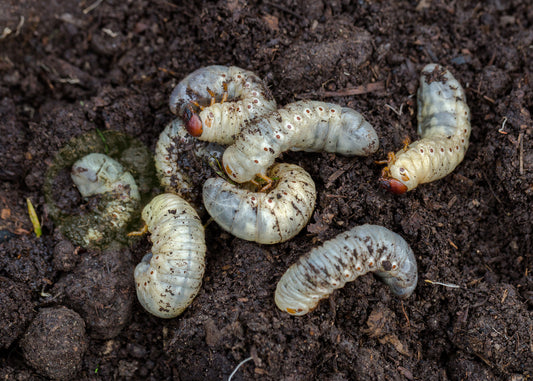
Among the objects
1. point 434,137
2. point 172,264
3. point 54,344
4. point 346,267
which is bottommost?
point 54,344

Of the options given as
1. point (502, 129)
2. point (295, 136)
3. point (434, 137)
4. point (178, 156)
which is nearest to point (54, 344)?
point (178, 156)

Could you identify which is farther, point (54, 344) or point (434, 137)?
point (434, 137)

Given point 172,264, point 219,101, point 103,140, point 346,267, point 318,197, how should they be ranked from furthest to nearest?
point 103,140, point 219,101, point 318,197, point 172,264, point 346,267

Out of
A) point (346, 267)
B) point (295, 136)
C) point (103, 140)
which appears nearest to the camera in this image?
point (346, 267)

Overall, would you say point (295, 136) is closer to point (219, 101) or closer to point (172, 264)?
point (219, 101)

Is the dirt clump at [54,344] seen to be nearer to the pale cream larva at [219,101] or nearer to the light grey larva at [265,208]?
the light grey larva at [265,208]

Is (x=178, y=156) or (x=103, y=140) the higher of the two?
(x=178, y=156)

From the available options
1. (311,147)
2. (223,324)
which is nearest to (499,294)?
(311,147)
